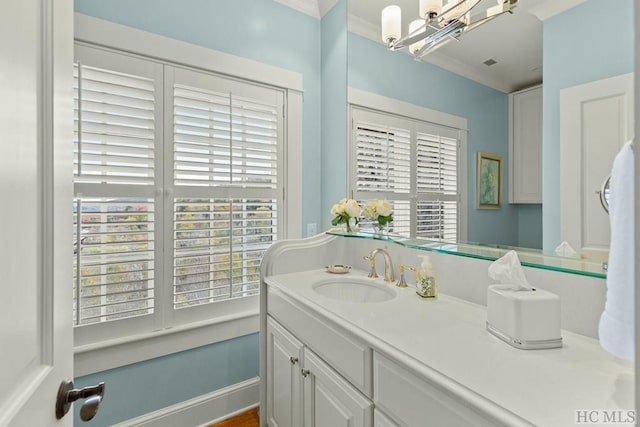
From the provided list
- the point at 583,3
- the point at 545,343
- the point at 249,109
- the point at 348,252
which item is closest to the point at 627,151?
the point at 545,343

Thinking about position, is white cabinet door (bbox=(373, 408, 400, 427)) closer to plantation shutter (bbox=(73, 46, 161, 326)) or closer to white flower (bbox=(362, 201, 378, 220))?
white flower (bbox=(362, 201, 378, 220))

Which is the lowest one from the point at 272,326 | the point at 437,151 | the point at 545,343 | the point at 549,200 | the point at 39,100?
the point at 272,326

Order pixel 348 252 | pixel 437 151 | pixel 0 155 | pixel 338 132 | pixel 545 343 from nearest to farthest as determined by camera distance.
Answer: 1. pixel 0 155
2. pixel 545 343
3. pixel 437 151
4. pixel 348 252
5. pixel 338 132

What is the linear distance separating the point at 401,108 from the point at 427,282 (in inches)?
37.2

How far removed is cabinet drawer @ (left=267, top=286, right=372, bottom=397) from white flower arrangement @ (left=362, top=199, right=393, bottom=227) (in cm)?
64

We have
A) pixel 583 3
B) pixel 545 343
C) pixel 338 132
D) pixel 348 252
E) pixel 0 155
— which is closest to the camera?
pixel 0 155

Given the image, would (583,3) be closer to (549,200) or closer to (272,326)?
(549,200)

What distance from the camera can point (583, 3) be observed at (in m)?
0.92

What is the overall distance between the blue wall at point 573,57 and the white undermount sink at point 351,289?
0.70 metres

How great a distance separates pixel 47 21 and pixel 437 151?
1401mm

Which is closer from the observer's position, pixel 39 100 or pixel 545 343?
pixel 39 100

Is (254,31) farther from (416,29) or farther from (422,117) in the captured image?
(422,117)

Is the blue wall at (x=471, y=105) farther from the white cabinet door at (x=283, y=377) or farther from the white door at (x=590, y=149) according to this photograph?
the white cabinet door at (x=283, y=377)

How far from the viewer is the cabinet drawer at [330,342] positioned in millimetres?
895
